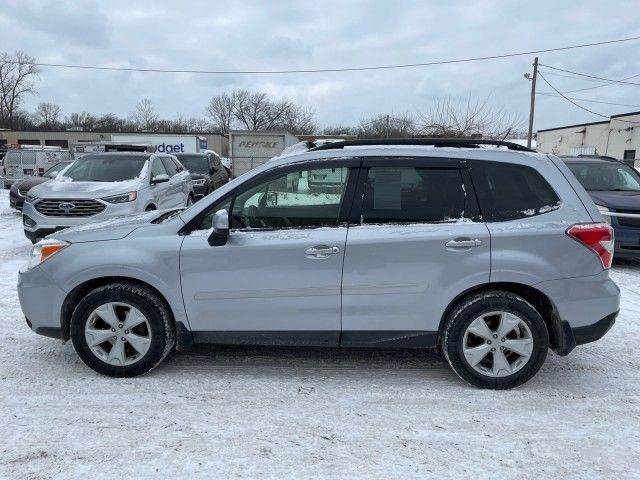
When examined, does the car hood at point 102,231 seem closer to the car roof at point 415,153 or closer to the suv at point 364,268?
the suv at point 364,268

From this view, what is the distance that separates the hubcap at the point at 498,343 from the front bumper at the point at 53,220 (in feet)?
19.3

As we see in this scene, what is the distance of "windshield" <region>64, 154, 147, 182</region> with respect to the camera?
28.4 ft

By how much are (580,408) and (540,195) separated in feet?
4.98

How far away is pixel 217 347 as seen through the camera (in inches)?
177

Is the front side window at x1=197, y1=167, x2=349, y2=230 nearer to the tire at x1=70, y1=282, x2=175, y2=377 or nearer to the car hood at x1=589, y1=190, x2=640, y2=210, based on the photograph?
the tire at x1=70, y1=282, x2=175, y2=377

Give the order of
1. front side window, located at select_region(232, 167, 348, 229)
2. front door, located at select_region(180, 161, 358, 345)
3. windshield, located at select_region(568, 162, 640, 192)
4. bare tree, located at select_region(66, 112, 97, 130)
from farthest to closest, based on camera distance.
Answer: bare tree, located at select_region(66, 112, 97, 130) → windshield, located at select_region(568, 162, 640, 192) → front side window, located at select_region(232, 167, 348, 229) → front door, located at select_region(180, 161, 358, 345)

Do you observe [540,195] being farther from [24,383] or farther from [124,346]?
[24,383]

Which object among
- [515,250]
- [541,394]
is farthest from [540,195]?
[541,394]

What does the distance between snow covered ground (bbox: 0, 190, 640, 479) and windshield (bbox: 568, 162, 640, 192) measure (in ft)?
17.0

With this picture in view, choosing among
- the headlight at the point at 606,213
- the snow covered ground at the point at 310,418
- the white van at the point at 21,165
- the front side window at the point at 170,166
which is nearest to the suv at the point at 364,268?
the snow covered ground at the point at 310,418

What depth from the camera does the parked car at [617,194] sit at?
754 centimetres

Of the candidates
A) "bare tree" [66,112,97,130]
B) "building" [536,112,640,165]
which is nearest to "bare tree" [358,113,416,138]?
"building" [536,112,640,165]

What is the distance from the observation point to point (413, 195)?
12.3 ft

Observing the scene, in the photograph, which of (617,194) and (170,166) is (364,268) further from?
(170,166)
